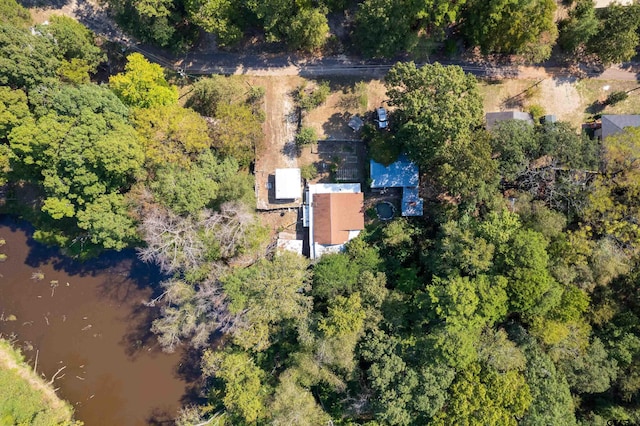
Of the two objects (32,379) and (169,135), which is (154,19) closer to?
(169,135)

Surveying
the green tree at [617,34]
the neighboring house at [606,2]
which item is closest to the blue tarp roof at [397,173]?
the green tree at [617,34]

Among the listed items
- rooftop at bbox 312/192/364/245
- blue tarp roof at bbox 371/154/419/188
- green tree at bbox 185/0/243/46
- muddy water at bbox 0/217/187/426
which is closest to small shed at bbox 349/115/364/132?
blue tarp roof at bbox 371/154/419/188

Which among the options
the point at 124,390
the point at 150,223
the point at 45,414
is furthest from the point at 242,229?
the point at 45,414

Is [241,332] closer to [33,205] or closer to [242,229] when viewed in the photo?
[242,229]

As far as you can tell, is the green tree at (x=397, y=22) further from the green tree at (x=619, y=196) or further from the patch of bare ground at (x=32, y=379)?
the patch of bare ground at (x=32, y=379)


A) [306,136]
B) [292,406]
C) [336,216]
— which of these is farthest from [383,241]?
[292,406]
